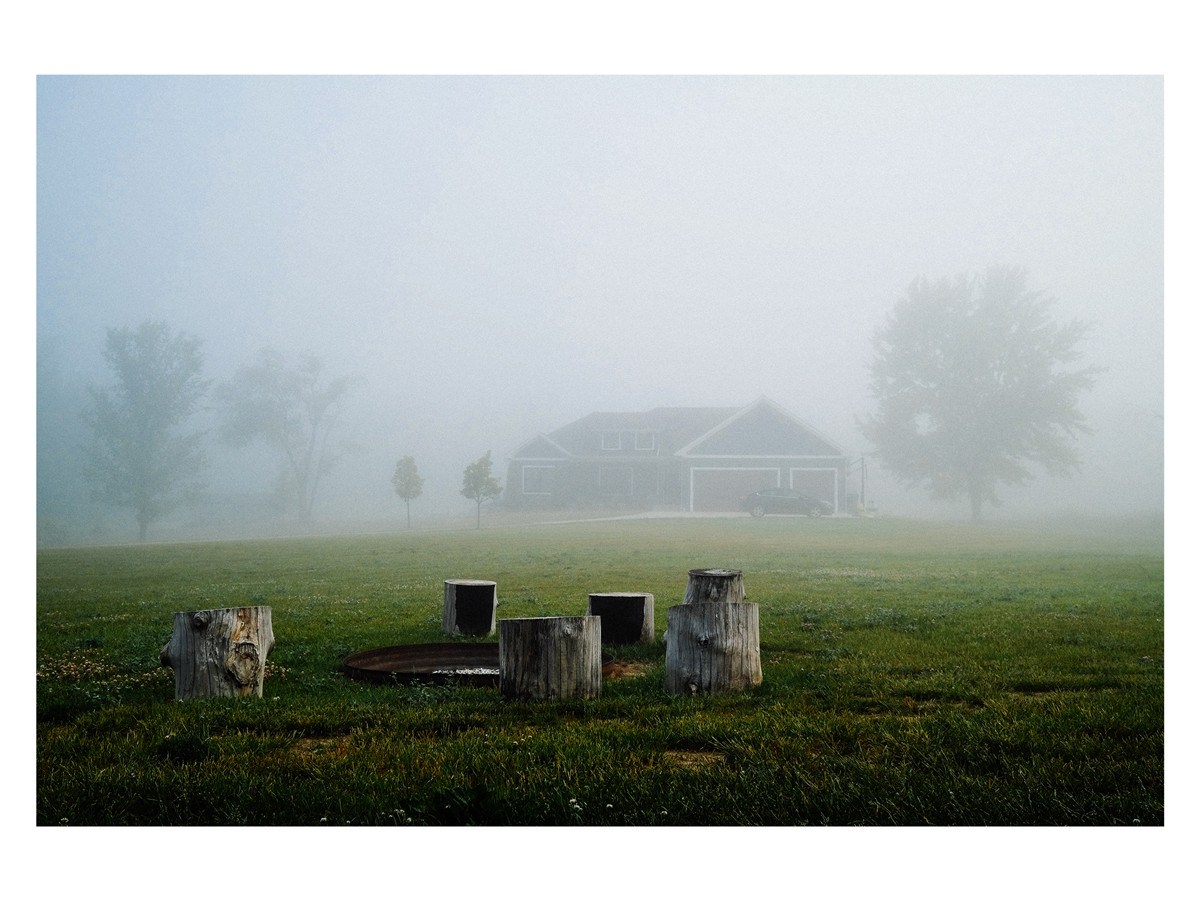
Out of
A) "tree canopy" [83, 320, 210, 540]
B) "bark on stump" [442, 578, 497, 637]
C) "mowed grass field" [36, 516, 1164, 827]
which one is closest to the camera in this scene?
"mowed grass field" [36, 516, 1164, 827]

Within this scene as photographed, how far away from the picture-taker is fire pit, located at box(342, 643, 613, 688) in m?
7.64

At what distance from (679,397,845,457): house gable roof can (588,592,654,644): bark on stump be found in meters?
42.4

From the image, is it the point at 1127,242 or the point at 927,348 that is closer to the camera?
the point at 927,348

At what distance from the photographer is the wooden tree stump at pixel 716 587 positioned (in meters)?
9.04

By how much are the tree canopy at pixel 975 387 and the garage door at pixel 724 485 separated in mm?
7219

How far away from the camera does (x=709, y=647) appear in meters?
6.94

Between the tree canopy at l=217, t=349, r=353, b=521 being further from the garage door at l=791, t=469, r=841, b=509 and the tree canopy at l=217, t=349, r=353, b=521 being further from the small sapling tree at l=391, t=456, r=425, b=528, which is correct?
the garage door at l=791, t=469, r=841, b=509

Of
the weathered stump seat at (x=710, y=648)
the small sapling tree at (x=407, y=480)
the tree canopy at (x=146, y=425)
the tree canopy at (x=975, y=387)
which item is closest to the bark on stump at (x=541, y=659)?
the weathered stump seat at (x=710, y=648)

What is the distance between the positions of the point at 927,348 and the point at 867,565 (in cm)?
3382

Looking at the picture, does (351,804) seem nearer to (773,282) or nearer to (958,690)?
(958,690)

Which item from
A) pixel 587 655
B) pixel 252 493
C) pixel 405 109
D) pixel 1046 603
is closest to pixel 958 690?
pixel 587 655

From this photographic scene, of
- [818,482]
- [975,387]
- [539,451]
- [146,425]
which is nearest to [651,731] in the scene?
[818,482]

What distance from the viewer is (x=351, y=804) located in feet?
14.6

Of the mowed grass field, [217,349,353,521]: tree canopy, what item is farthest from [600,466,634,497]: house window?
the mowed grass field
